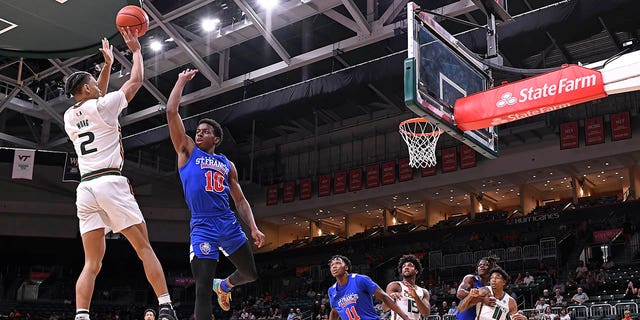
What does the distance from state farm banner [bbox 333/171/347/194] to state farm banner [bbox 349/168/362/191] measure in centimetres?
31

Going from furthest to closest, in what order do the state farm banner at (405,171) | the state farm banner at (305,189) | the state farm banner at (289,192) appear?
the state farm banner at (289,192) < the state farm banner at (305,189) < the state farm banner at (405,171)

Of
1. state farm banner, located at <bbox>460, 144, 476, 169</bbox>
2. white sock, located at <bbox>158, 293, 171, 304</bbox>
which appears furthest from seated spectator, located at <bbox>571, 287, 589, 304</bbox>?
white sock, located at <bbox>158, 293, 171, 304</bbox>

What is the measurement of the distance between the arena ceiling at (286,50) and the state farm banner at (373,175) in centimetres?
297

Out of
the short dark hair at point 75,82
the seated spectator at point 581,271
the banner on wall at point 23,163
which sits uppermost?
the banner on wall at point 23,163

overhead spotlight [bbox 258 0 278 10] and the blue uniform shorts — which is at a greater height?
overhead spotlight [bbox 258 0 278 10]

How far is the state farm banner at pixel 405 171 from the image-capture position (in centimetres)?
3033

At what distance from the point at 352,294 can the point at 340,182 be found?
24.5 metres

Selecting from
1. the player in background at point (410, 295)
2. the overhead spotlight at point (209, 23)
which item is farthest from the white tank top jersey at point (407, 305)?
the overhead spotlight at point (209, 23)

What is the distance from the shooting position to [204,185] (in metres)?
5.63

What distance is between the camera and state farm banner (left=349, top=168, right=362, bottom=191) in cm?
3143

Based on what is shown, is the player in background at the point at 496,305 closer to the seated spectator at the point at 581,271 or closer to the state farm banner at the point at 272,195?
the seated spectator at the point at 581,271

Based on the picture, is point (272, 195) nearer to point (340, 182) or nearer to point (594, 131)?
point (340, 182)

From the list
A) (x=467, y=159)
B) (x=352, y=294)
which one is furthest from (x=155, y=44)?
→ (x=352, y=294)

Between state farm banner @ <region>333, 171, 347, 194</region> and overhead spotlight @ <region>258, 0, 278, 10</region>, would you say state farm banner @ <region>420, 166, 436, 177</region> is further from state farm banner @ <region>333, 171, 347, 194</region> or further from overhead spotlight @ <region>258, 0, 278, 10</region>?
overhead spotlight @ <region>258, 0, 278, 10</region>
